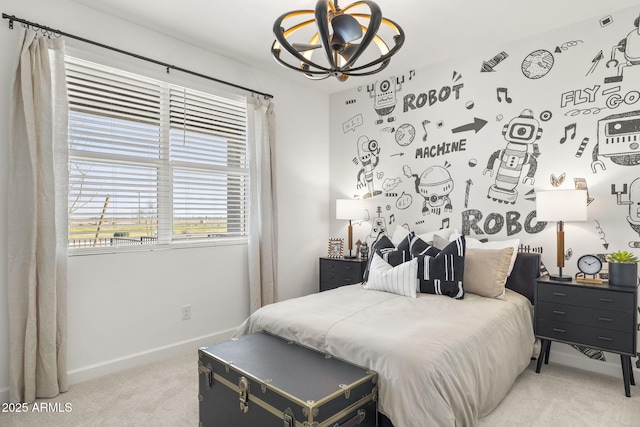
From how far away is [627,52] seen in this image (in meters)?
2.76

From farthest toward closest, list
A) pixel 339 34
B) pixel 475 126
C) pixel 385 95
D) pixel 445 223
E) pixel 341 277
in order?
pixel 385 95 → pixel 341 277 → pixel 445 223 → pixel 475 126 → pixel 339 34

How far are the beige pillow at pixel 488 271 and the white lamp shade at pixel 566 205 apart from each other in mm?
394

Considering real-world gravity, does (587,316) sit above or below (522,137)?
below

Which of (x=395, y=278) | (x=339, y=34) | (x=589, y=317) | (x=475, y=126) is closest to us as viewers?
(x=339, y=34)

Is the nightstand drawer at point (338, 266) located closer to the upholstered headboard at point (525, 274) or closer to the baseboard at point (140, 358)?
the baseboard at point (140, 358)

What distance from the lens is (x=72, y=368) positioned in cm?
266

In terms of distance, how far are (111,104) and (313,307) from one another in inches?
85.0

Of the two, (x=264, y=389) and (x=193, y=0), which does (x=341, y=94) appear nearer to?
(x=193, y=0)

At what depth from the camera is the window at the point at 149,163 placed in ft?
8.97

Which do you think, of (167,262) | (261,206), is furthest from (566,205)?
(167,262)

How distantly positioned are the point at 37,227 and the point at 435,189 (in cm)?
325

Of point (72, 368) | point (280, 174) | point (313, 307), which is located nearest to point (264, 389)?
point (313, 307)

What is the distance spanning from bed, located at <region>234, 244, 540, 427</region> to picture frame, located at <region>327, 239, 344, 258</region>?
1.25 metres

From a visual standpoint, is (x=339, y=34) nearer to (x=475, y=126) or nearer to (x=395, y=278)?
(x=395, y=278)
